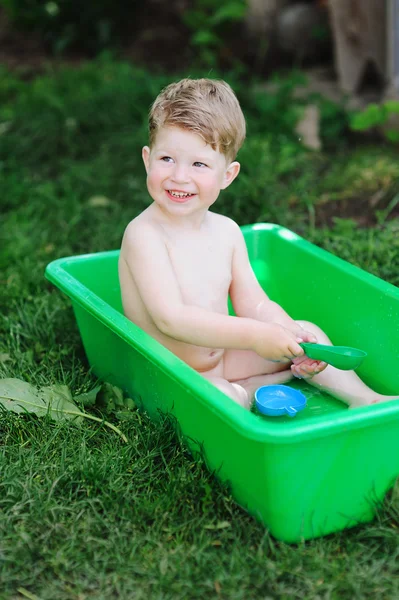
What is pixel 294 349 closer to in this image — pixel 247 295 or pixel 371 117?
pixel 247 295

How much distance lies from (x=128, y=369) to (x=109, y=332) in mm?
110

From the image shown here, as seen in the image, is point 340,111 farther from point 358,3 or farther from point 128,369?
point 128,369

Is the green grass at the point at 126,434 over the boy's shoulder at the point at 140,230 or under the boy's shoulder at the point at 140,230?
under

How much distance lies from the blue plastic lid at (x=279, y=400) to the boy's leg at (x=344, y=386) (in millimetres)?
121

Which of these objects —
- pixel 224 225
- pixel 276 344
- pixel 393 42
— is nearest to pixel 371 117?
pixel 393 42

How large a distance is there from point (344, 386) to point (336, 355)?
26 centimetres

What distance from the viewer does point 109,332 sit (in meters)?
2.20

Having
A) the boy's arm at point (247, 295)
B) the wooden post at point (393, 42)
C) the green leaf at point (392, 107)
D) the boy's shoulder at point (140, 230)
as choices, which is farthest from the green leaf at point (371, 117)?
the boy's shoulder at point (140, 230)

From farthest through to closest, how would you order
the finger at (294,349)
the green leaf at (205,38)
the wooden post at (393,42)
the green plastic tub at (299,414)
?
the green leaf at (205,38)
the wooden post at (393,42)
the finger at (294,349)
the green plastic tub at (299,414)

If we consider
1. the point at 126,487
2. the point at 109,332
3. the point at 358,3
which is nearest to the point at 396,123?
the point at 358,3

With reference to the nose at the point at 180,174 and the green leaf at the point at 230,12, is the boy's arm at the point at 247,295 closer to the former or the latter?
the nose at the point at 180,174

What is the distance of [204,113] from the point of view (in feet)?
6.73

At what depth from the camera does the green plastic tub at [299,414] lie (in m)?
1.64

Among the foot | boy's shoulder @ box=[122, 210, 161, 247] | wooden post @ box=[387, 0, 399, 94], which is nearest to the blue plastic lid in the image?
the foot
